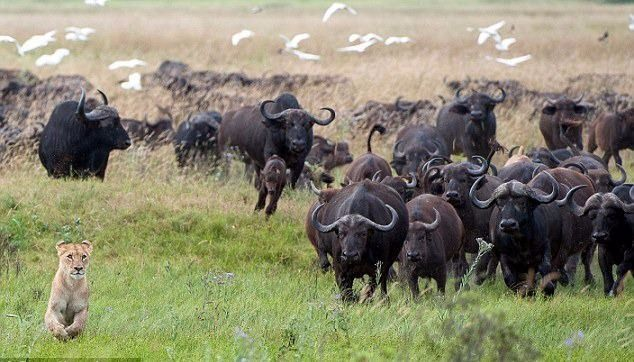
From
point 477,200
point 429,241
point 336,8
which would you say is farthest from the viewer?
point 336,8

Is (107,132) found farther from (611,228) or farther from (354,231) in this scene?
(611,228)

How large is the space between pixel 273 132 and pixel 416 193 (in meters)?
2.72

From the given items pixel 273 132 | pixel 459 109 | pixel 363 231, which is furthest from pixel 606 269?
pixel 459 109

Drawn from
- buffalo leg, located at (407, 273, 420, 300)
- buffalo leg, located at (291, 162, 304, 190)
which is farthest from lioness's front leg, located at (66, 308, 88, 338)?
buffalo leg, located at (291, 162, 304, 190)

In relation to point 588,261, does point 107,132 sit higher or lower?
higher

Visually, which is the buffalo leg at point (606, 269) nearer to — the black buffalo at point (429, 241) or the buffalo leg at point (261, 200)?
the black buffalo at point (429, 241)

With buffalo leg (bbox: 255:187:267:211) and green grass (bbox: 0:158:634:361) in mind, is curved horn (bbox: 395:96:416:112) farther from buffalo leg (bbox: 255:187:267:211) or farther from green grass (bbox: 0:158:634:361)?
buffalo leg (bbox: 255:187:267:211)

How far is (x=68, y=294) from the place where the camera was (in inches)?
339

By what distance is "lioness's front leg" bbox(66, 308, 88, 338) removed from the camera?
28.5 ft

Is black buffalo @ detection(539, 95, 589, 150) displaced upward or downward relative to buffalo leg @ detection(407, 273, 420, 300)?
downward

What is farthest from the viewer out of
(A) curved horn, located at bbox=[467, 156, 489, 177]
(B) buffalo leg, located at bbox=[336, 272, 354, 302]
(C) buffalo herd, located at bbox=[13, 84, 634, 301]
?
(A) curved horn, located at bbox=[467, 156, 489, 177]

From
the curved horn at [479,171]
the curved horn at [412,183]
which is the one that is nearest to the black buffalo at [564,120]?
the curved horn at [412,183]

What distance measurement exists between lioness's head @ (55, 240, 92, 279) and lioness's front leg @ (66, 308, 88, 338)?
12.8 inches

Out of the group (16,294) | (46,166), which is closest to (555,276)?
(16,294)
